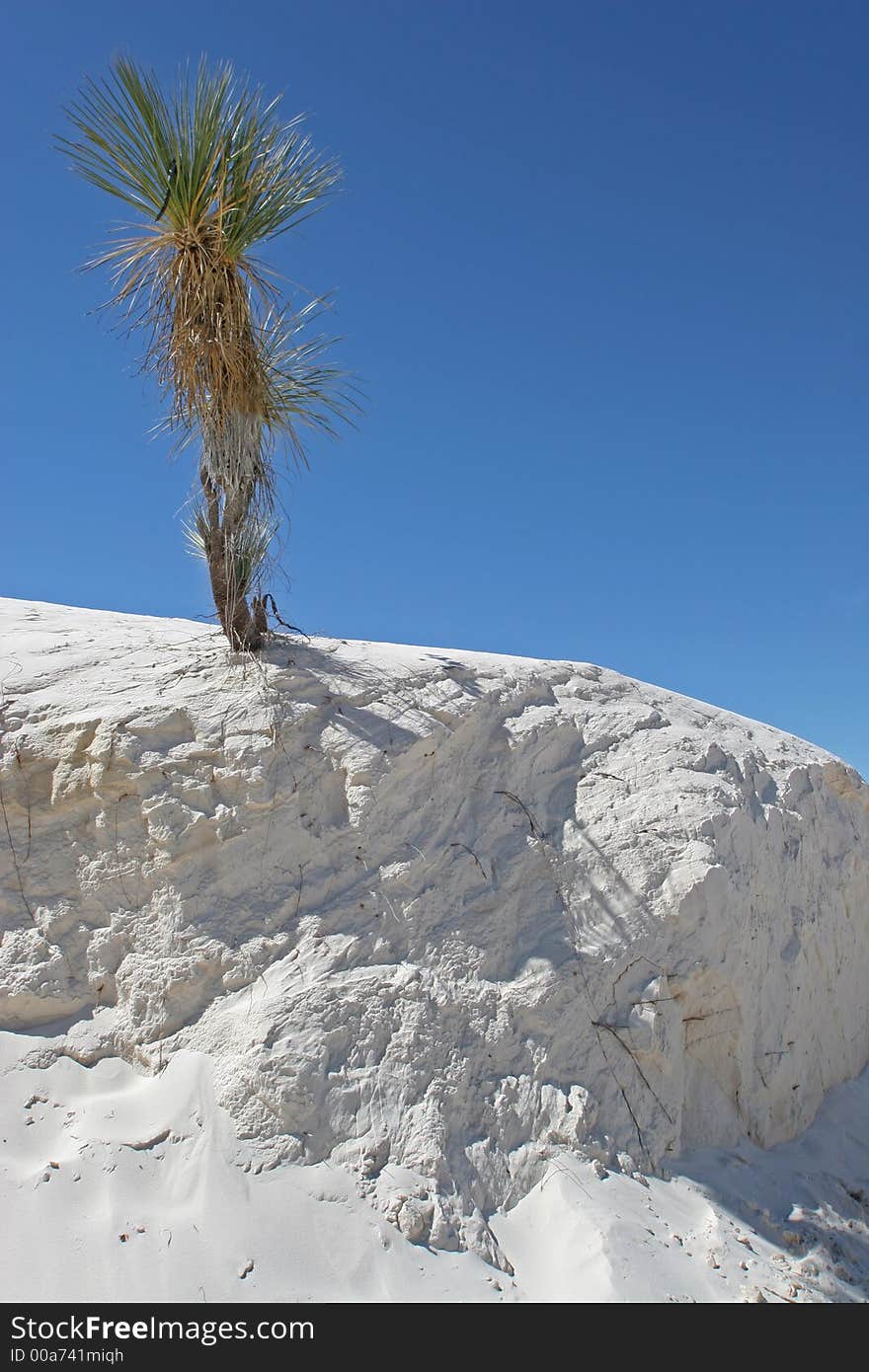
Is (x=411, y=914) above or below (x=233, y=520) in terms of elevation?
below

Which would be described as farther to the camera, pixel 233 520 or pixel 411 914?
pixel 233 520

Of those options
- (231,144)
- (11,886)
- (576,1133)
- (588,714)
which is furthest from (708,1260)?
(231,144)

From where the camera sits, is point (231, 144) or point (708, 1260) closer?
point (708, 1260)

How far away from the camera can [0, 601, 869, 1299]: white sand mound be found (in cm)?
457

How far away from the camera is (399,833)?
5586 mm

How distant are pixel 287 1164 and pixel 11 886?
216cm

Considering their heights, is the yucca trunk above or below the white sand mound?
above

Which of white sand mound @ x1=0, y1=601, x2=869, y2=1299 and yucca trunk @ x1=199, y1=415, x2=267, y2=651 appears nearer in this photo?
white sand mound @ x1=0, y1=601, x2=869, y2=1299

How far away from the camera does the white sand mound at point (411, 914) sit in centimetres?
457

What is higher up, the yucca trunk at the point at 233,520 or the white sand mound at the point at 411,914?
the yucca trunk at the point at 233,520

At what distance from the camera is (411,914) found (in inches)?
207

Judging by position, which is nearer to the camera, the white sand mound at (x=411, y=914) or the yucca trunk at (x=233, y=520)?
the white sand mound at (x=411, y=914)
